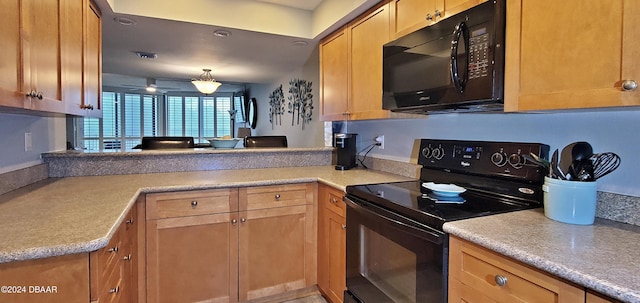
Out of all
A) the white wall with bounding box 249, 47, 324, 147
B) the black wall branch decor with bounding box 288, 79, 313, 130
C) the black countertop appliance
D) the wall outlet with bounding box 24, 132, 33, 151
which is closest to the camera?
the wall outlet with bounding box 24, 132, 33, 151

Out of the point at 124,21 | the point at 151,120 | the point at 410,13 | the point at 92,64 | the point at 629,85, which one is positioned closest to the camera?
the point at 629,85

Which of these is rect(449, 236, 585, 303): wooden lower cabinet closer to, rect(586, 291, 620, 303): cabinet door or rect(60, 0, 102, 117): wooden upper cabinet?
rect(586, 291, 620, 303): cabinet door

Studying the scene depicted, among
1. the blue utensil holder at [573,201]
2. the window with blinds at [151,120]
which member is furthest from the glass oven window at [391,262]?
the window with blinds at [151,120]

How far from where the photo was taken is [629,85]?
0.94m

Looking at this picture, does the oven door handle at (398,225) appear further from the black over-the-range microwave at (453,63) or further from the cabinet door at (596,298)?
the black over-the-range microwave at (453,63)

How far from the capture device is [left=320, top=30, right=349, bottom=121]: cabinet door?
2.52m

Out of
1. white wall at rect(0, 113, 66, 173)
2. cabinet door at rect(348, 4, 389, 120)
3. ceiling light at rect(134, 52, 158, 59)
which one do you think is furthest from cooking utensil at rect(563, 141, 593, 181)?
ceiling light at rect(134, 52, 158, 59)

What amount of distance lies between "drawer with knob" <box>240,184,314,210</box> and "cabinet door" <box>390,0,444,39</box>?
3.67ft

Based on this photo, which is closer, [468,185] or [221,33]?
[468,185]

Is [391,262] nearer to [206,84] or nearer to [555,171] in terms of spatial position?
[555,171]

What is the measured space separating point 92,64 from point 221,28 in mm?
1024

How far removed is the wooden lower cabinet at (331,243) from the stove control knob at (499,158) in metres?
0.81

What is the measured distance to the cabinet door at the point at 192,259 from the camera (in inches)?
74.8

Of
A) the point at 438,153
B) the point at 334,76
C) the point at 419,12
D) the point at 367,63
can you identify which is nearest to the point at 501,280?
the point at 438,153
